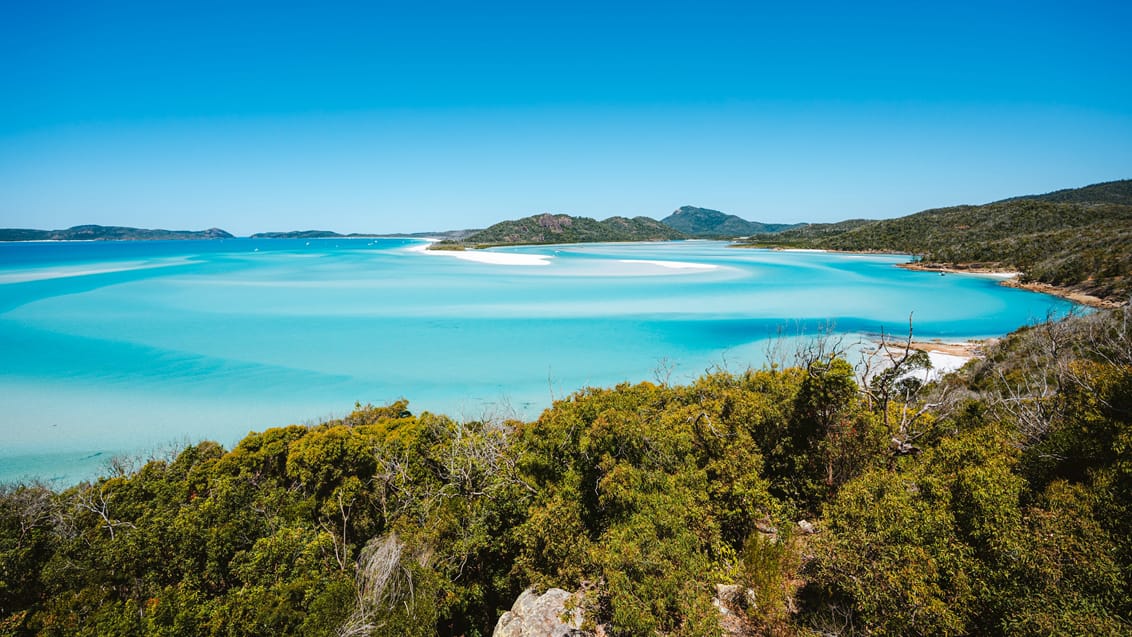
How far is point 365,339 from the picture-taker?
31.1 m

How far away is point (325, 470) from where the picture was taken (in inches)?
458

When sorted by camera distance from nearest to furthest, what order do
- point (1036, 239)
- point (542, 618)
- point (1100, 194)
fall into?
point (542, 618), point (1036, 239), point (1100, 194)

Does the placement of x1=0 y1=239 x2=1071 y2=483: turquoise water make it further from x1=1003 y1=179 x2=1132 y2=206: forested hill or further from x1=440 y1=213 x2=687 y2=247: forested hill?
x1=440 y1=213 x2=687 y2=247: forested hill

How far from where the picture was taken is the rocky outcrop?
7129 mm

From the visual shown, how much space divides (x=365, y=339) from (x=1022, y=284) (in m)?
64.6

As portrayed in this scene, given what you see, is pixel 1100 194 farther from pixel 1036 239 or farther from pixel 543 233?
pixel 543 233

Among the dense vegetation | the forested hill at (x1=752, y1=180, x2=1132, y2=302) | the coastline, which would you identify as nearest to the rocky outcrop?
the dense vegetation

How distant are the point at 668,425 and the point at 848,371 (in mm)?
3986

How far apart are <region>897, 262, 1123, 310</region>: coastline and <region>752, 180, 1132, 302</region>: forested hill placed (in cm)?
67

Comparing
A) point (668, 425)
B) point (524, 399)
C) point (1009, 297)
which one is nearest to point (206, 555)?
point (668, 425)

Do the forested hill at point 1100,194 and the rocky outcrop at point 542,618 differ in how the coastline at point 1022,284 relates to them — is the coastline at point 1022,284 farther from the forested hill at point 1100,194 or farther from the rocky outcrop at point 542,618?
the forested hill at point 1100,194

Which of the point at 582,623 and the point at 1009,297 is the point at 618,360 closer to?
the point at 582,623

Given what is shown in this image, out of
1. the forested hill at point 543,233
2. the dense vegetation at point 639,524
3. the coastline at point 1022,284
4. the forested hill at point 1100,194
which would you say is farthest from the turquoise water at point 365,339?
the forested hill at point 543,233

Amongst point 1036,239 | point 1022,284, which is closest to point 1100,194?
point 1036,239
